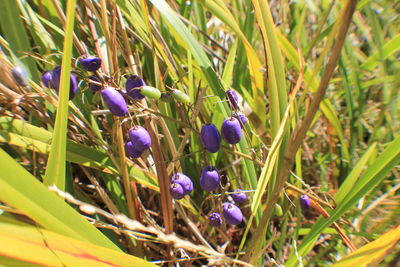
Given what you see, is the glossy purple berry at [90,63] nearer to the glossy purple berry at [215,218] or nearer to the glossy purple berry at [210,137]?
the glossy purple berry at [210,137]

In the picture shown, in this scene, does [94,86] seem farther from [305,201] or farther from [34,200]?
[305,201]

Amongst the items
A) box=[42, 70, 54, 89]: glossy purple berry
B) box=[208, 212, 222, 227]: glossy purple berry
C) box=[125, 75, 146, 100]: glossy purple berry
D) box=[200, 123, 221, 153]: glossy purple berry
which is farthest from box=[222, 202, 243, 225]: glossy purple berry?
box=[42, 70, 54, 89]: glossy purple berry

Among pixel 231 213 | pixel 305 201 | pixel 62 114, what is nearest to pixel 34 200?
pixel 62 114

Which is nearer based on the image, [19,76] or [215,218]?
[19,76]

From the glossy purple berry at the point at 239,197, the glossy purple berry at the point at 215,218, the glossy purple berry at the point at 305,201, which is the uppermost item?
the glossy purple berry at the point at 239,197

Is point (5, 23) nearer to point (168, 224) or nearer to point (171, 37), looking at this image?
point (171, 37)

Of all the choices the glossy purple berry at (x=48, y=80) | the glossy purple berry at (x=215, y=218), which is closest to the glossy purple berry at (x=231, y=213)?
the glossy purple berry at (x=215, y=218)

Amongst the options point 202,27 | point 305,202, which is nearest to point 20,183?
point 305,202

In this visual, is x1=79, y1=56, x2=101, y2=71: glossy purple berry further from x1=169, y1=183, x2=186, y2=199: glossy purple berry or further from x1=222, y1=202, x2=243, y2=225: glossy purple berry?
x1=222, y1=202, x2=243, y2=225: glossy purple berry
